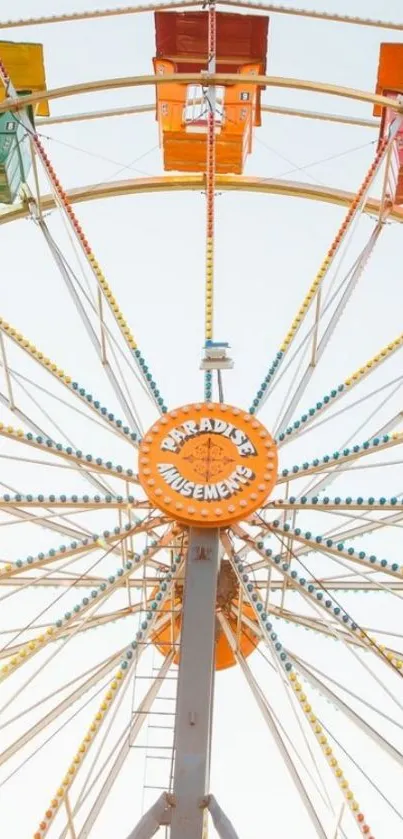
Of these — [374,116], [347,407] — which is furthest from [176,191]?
[347,407]

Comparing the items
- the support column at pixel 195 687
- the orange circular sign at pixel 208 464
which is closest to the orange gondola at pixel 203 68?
the orange circular sign at pixel 208 464

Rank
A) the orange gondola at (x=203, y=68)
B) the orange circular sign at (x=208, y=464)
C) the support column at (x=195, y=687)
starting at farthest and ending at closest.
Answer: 1. the orange gondola at (x=203, y=68)
2. the orange circular sign at (x=208, y=464)
3. the support column at (x=195, y=687)

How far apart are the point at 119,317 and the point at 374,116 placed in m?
6.03

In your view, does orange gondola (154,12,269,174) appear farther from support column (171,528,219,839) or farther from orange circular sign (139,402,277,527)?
support column (171,528,219,839)

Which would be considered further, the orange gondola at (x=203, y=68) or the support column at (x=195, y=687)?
the orange gondola at (x=203, y=68)

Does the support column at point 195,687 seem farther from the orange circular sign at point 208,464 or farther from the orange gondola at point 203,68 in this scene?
the orange gondola at point 203,68

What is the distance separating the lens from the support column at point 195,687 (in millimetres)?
8078

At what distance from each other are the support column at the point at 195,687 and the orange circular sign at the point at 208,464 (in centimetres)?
28

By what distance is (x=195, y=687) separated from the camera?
336 inches

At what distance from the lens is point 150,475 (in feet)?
31.7

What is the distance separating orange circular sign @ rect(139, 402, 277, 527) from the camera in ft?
30.6

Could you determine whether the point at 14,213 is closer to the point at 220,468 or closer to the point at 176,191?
the point at 176,191

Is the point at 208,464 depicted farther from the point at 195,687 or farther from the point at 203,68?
the point at 203,68

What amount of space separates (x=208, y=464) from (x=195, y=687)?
2177 millimetres
